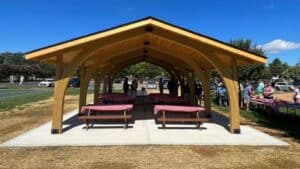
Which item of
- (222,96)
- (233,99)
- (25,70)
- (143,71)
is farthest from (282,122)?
(25,70)

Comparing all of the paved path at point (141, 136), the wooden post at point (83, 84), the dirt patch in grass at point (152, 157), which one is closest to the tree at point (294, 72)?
the wooden post at point (83, 84)

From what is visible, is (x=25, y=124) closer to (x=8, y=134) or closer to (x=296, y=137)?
(x=8, y=134)

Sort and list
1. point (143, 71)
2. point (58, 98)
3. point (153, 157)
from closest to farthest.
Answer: point (153, 157) → point (58, 98) → point (143, 71)

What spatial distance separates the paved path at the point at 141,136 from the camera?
9352 mm

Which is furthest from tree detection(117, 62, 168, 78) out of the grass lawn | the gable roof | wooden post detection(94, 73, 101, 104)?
the grass lawn

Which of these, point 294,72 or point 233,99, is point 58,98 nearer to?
point 233,99

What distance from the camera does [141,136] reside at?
10.2 metres

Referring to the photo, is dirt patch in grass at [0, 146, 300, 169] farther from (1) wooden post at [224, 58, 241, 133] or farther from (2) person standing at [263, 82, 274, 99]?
(2) person standing at [263, 82, 274, 99]

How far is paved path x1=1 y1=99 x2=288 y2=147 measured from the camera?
30.7 ft

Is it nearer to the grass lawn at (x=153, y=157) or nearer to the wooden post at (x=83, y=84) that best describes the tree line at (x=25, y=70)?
the wooden post at (x=83, y=84)

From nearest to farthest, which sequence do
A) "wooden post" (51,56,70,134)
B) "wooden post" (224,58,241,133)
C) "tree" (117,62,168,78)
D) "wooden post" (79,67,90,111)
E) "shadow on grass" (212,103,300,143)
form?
"wooden post" (51,56,70,134), "wooden post" (224,58,241,133), "shadow on grass" (212,103,300,143), "wooden post" (79,67,90,111), "tree" (117,62,168,78)

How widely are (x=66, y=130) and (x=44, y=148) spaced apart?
2.58 m

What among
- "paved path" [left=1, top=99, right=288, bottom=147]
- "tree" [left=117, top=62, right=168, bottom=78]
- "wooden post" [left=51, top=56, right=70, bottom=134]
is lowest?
"paved path" [left=1, top=99, right=288, bottom=147]

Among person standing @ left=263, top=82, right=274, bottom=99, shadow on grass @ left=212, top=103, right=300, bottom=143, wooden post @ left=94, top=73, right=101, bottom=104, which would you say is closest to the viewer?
shadow on grass @ left=212, top=103, right=300, bottom=143
